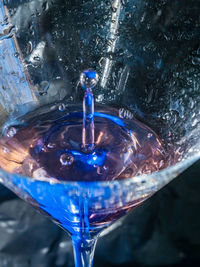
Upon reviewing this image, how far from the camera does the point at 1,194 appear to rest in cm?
80

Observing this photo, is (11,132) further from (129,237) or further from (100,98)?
(129,237)

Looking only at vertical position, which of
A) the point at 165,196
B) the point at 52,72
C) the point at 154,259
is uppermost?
the point at 52,72

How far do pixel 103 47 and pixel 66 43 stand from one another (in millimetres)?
62

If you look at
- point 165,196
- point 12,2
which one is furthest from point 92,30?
point 165,196

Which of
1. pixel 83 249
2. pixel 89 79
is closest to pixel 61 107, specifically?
pixel 89 79

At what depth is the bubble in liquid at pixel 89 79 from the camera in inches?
26.7

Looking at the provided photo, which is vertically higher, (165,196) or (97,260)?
(165,196)

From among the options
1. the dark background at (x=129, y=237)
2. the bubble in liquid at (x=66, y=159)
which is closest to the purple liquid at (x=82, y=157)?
the bubble in liquid at (x=66, y=159)

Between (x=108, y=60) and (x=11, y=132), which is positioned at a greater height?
(x=108, y=60)

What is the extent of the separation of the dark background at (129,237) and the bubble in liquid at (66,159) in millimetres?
227

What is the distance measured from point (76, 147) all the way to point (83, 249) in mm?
150

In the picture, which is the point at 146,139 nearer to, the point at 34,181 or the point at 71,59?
the point at 71,59

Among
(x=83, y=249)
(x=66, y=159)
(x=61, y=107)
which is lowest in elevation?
(x=83, y=249)

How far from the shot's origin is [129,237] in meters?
0.74
